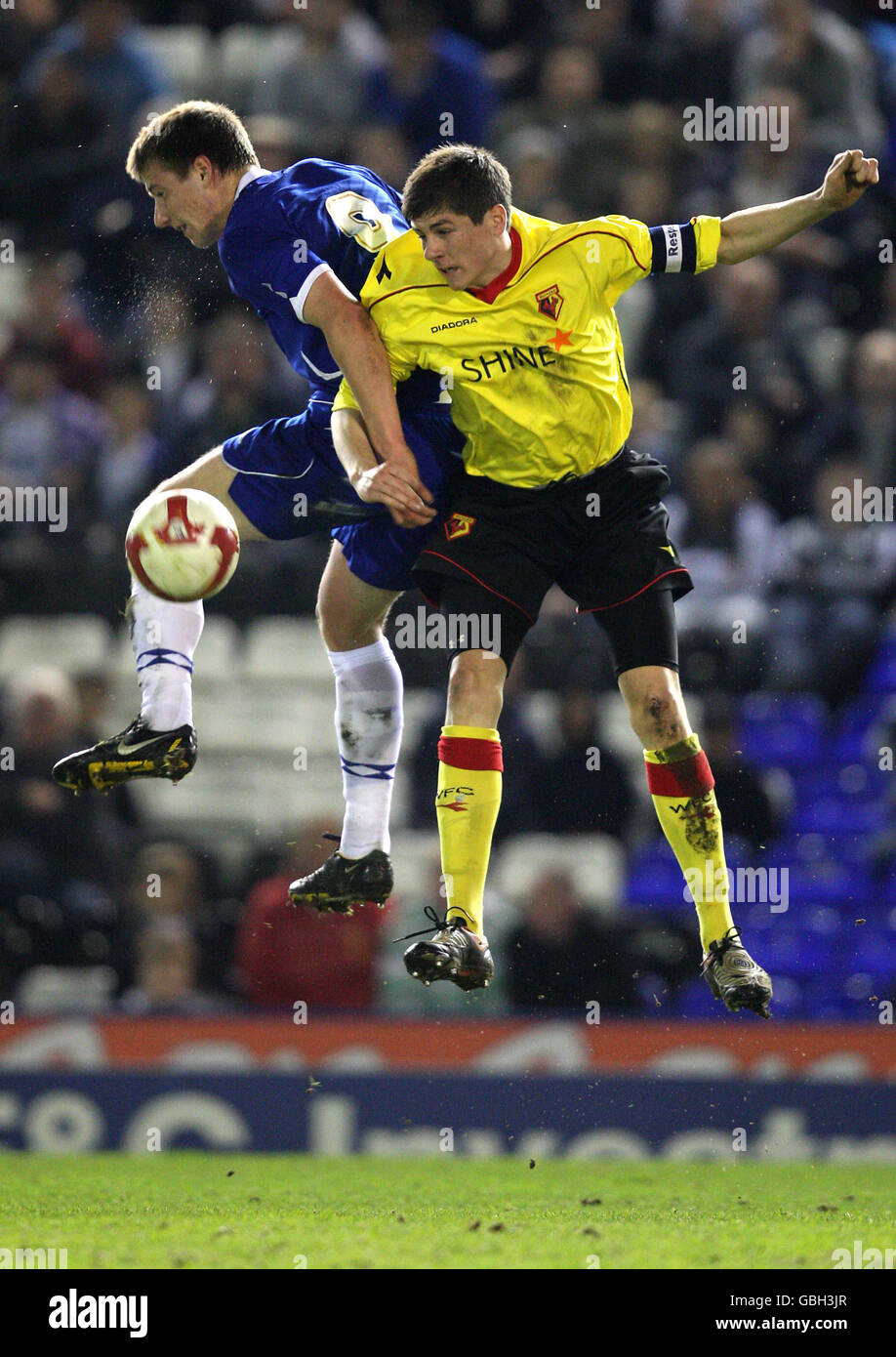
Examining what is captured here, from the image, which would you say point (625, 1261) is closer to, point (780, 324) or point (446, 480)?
Result: point (446, 480)

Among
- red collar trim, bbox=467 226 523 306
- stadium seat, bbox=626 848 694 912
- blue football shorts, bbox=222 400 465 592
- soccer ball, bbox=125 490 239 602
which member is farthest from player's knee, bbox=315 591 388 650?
stadium seat, bbox=626 848 694 912

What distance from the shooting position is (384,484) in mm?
4941

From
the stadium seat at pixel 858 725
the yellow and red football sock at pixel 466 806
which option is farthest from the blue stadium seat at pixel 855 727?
the yellow and red football sock at pixel 466 806

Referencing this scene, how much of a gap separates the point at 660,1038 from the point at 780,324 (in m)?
3.15

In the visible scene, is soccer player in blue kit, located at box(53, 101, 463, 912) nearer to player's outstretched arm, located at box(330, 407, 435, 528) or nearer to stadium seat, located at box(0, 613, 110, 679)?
player's outstretched arm, located at box(330, 407, 435, 528)

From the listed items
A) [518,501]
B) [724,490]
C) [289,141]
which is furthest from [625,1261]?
[289,141]

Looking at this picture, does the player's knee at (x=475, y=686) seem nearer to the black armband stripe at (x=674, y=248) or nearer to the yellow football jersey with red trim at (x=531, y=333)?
the yellow football jersey with red trim at (x=531, y=333)

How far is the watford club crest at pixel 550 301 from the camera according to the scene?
5.19 m

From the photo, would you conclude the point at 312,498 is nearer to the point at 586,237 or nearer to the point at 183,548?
the point at 183,548

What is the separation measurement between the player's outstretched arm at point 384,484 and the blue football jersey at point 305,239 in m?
0.39

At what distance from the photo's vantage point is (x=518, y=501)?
5.34 m

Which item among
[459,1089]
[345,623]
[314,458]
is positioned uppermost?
[314,458]

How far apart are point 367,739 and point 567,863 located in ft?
7.12

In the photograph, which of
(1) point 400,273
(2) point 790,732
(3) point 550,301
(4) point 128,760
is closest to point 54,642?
(4) point 128,760
